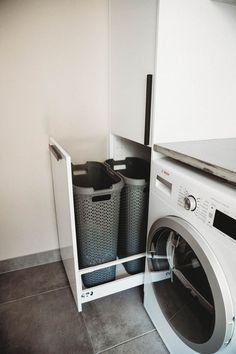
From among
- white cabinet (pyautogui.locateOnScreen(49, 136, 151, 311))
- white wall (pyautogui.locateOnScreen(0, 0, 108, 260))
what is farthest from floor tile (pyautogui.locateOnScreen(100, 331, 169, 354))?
white wall (pyautogui.locateOnScreen(0, 0, 108, 260))

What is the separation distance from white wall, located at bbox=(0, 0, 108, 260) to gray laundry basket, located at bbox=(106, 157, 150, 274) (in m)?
0.39

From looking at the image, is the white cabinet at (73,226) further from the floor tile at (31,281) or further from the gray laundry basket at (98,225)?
the floor tile at (31,281)

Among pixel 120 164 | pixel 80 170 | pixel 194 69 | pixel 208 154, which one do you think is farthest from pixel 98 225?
pixel 194 69

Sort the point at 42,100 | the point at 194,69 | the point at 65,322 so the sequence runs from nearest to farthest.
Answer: the point at 194,69 → the point at 65,322 → the point at 42,100

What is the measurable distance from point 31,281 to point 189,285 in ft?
3.71

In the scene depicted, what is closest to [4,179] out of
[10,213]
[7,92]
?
[10,213]

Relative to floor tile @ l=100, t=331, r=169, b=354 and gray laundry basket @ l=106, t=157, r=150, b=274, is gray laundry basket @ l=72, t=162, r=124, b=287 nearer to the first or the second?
gray laundry basket @ l=106, t=157, r=150, b=274

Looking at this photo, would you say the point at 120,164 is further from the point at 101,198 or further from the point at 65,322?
the point at 65,322

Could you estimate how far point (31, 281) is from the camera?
1581mm

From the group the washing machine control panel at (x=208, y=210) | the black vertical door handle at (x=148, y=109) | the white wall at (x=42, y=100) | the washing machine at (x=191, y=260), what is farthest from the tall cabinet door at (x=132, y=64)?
the washing machine control panel at (x=208, y=210)

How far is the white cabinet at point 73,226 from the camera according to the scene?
3.49ft

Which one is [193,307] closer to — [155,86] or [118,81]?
[155,86]

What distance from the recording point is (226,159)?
0.84 metres

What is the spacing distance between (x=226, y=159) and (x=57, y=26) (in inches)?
48.2
